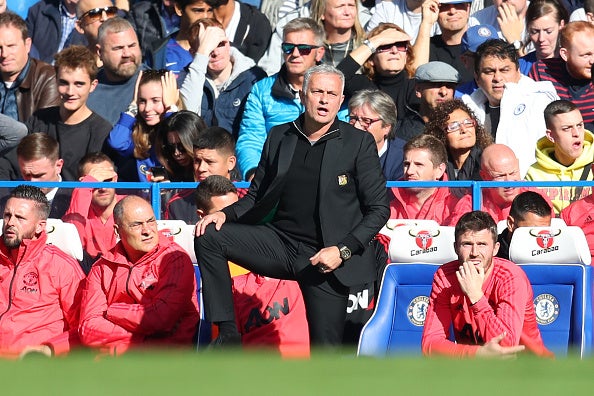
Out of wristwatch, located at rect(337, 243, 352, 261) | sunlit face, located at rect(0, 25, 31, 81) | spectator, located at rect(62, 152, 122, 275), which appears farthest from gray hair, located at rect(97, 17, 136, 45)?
wristwatch, located at rect(337, 243, 352, 261)

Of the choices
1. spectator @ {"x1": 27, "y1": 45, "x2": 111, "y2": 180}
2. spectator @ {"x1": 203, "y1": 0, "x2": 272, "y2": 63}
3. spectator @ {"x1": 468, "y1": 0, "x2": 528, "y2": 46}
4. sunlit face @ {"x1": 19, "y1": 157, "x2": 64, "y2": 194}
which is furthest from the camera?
spectator @ {"x1": 203, "y1": 0, "x2": 272, "y2": 63}

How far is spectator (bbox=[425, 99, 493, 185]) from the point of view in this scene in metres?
9.05

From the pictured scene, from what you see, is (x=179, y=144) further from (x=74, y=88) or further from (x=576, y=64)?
(x=576, y=64)

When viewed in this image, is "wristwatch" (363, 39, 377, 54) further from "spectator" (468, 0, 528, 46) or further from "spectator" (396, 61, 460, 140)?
"spectator" (468, 0, 528, 46)

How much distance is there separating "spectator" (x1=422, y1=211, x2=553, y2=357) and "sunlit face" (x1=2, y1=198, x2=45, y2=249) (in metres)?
2.78

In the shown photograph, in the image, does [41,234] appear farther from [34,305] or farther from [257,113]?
[257,113]

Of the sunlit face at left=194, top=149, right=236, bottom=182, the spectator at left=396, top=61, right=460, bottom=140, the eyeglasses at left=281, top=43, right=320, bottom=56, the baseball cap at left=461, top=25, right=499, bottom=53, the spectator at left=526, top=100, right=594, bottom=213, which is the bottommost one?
the sunlit face at left=194, top=149, right=236, bottom=182

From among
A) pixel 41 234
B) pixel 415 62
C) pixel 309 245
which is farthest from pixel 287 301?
pixel 415 62

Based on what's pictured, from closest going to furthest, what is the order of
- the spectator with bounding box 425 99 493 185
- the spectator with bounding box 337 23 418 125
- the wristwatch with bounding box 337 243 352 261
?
the wristwatch with bounding box 337 243 352 261
the spectator with bounding box 425 99 493 185
the spectator with bounding box 337 23 418 125

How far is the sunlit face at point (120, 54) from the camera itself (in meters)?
10.5

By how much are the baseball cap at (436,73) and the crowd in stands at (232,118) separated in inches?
0.6

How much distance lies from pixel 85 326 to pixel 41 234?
0.81 m

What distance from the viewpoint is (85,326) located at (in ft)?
25.0

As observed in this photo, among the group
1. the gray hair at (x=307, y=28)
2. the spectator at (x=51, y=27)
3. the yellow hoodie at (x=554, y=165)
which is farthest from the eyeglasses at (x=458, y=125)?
the spectator at (x=51, y=27)
